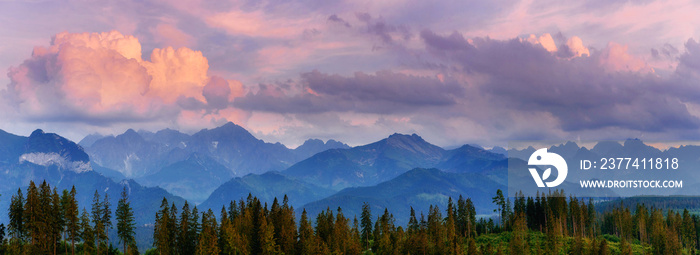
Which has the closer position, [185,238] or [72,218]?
[72,218]

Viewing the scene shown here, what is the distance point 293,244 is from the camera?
154m

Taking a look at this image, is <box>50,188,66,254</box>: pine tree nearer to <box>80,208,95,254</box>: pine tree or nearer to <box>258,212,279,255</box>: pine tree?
<box>80,208,95,254</box>: pine tree

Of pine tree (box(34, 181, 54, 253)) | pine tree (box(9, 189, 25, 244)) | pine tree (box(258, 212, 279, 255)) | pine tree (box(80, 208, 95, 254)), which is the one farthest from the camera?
pine tree (box(258, 212, 279, 255))

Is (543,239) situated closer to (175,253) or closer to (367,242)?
(367,242)

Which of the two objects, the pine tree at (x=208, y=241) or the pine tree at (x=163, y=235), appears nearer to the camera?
the pine tree at (x=208, y=241)

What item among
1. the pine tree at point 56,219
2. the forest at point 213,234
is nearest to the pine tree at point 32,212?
the forest at point 213,234

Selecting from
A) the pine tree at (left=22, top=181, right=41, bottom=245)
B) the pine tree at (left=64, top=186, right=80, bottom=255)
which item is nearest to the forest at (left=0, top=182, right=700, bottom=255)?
the pine tree at (left=64, top=186, right=80, bottom=255)

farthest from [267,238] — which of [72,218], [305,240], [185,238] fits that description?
[72,218]

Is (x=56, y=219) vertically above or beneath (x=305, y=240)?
above

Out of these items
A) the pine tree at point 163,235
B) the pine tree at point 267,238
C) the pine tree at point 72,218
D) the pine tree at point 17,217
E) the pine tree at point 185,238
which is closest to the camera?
the pine tree at point 72,218

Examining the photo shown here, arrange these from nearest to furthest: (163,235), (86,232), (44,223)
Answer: (44,223)
(86,232)
(163,235)

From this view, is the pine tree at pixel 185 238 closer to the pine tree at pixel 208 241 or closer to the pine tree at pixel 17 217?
the pine tree at pixel 208 241

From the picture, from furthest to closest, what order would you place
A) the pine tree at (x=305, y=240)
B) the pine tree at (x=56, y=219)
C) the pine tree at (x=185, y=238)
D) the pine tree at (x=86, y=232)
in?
the pine tree at (x=305, y=240)
the pine tree at (x=185, y=238)
the pine tree at (x=86, y=232)
the pine tree at (x=56, y=219)

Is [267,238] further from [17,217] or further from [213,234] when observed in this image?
[17,217]
